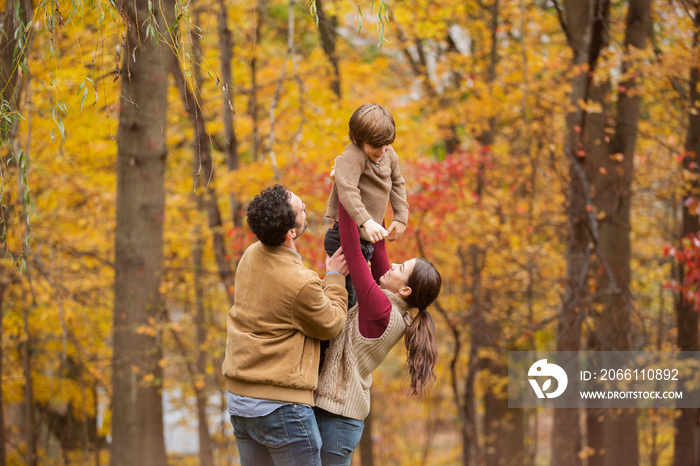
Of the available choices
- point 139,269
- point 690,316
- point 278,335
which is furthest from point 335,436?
point 690,316

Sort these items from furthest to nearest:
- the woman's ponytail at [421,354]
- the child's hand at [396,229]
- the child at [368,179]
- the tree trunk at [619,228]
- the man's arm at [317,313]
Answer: the tree trunk at [619,228]
the child's hand at [396,229]
the woman's ponytail at [421,354]
the child at [368,179]
the man's arm at [317,313]

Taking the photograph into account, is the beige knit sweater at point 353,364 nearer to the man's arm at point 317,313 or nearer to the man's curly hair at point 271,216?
the man's arm at point 317,313

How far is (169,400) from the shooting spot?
11641 millimetres

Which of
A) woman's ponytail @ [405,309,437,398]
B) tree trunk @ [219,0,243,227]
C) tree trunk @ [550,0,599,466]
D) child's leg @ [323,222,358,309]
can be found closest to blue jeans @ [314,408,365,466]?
woman's ponytail @ [405,309,437,398]

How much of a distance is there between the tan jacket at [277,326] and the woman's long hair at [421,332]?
334 mm

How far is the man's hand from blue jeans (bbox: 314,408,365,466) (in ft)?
1.72

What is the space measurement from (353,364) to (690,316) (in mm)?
5634

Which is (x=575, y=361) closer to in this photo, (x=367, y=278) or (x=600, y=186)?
(x=600, y=186)

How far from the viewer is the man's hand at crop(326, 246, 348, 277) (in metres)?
2.36

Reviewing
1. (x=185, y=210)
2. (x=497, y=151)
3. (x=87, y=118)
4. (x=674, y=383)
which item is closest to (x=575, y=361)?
(x=674, y=383)

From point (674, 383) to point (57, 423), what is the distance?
8428 mm

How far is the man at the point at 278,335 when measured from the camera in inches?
83.0

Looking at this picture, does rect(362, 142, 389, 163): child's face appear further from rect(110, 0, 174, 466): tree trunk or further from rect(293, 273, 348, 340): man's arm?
rect(110, 0, 174, 466): tree trunk

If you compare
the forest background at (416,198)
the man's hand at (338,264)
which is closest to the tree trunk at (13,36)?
the forest background at (416,198)
